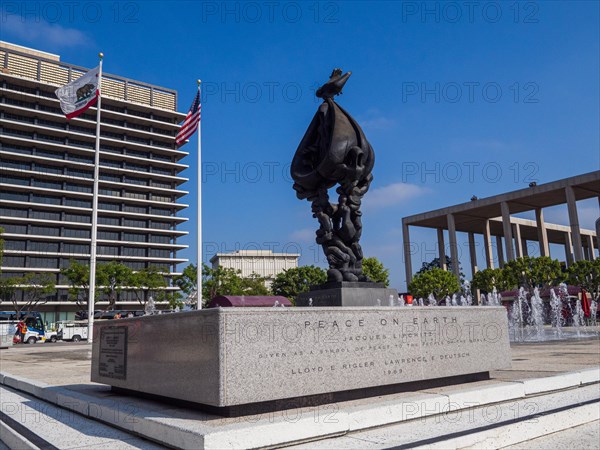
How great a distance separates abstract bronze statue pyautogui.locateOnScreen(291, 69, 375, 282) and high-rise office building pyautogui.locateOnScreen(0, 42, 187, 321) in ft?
234

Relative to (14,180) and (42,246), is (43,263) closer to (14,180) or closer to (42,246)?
(42,246)

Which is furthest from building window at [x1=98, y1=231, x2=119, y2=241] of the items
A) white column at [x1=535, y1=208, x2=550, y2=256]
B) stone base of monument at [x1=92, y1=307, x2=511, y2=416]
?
stone base of monument at [x1=92, y1=307, x2=511, y2=416]

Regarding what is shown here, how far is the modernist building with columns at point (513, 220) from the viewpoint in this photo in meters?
51.9

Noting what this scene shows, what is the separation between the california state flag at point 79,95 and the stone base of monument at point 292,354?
24.4m

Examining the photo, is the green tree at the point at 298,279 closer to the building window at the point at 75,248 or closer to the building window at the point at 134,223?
the building window at the point at 134,223

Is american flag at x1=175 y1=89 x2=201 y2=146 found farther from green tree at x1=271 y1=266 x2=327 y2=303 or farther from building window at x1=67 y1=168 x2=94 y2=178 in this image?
building window at x1=67 y1=168 x2=94 y2=178

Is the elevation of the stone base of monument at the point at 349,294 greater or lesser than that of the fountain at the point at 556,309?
greater

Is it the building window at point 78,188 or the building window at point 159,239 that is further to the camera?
the building window at point 159,239

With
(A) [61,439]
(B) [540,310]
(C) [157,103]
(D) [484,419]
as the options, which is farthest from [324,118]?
(C) [157,103]

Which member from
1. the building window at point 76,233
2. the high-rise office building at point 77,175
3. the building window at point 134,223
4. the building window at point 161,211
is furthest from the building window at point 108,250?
the building window at point 161,211

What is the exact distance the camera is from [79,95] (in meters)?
28.9

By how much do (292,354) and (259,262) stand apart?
121 m

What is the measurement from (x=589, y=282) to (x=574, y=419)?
47339 millimetres

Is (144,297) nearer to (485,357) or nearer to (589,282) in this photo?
(589,282)
